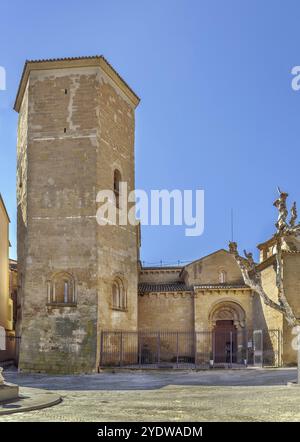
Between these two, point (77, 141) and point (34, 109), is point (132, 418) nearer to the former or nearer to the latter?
point (77, 141)

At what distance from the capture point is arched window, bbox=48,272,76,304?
75.7 ft

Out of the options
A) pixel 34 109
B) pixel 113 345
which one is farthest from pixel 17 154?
pixel 113 345

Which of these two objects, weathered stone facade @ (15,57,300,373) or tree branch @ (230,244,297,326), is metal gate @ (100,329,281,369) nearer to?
weathered stone facade @ (15,57,300,373)

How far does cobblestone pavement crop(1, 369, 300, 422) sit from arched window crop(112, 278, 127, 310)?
405 cm

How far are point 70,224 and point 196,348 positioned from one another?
9581 millimetres

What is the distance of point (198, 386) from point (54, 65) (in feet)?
53.7

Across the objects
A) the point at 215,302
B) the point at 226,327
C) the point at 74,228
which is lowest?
the point at 226,327

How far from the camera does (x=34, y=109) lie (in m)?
24.8

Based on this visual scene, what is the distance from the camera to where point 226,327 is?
1129 inches

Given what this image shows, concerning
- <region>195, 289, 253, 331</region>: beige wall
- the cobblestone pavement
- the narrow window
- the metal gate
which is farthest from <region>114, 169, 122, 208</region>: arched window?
the cobblestone pavement

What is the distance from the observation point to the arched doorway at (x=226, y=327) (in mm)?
28203

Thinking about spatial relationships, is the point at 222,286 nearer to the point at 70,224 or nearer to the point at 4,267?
the point at 70,224

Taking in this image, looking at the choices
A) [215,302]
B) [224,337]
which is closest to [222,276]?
[215,302]
